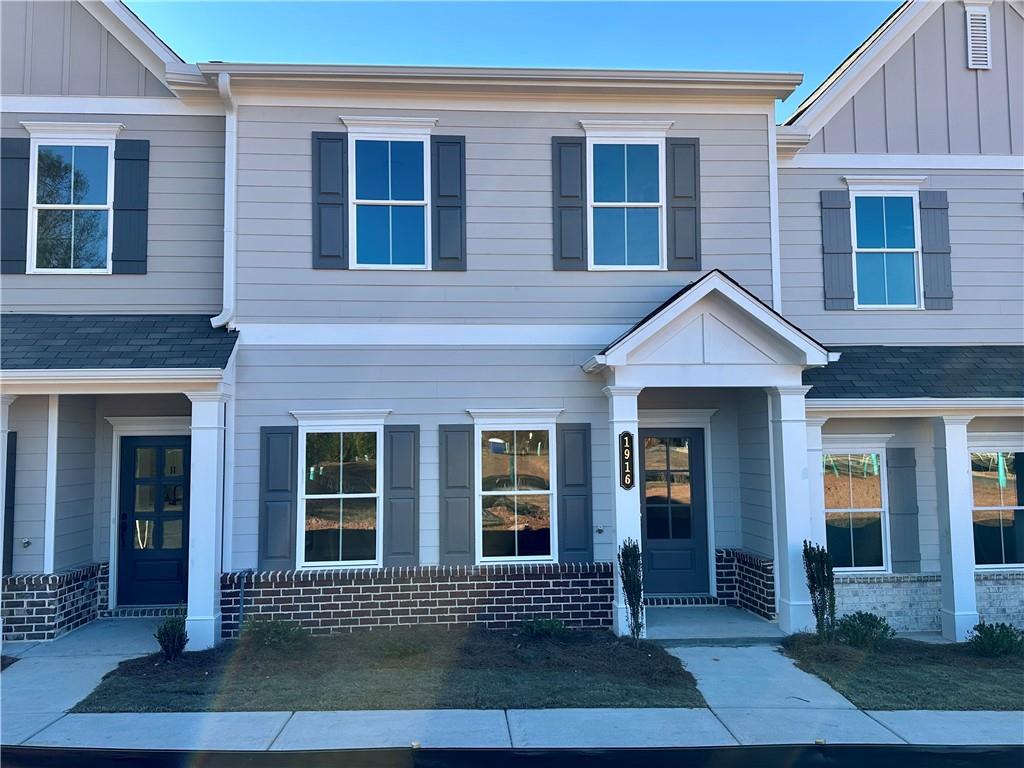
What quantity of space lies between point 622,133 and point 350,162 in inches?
129

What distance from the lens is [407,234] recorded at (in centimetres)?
880

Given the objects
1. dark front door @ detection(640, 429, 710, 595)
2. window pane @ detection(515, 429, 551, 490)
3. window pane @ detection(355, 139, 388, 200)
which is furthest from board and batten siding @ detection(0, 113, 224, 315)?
dark front door @ detection(640, 429, 710, 595)

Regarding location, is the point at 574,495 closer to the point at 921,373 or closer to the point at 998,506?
the point at 921,373

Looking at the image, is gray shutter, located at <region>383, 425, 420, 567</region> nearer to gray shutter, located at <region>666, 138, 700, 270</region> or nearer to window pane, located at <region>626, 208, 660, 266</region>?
window pane, located at <region>626, 208, 660, 266</region>

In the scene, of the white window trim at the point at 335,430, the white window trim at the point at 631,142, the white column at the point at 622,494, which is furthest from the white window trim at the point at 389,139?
the white column at the point at 622,494

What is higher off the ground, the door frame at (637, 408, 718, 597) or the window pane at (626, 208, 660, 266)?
the window pane at (626, 208, 660, 266)

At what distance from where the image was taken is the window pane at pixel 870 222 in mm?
9930

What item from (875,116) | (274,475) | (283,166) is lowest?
(274,475)

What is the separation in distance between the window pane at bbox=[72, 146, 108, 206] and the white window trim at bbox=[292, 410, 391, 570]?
11.9 ft

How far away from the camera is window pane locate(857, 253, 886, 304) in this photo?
9.88 metres

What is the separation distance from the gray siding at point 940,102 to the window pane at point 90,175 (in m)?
8.92

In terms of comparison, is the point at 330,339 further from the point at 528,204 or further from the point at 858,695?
the point at 858,695

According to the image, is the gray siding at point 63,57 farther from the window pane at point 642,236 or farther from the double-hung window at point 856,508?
the double-hung window at point 856,508

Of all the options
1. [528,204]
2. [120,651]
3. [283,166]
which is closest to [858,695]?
[528,204]
